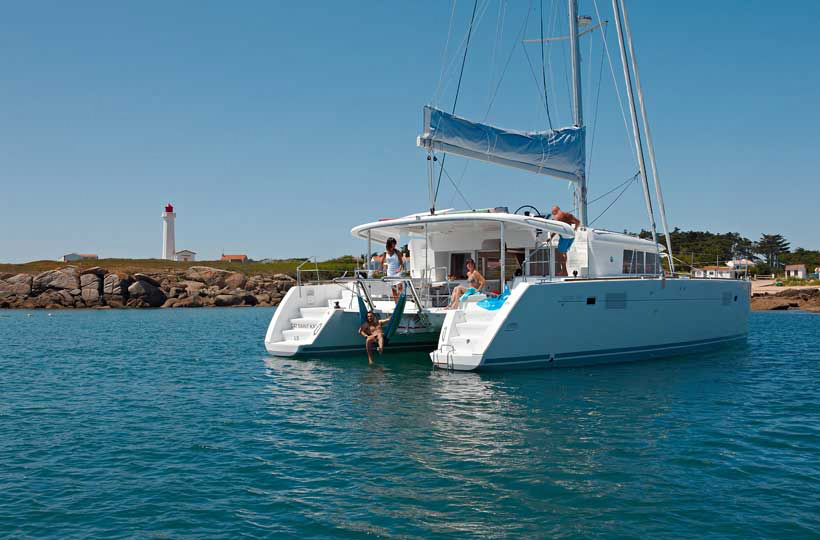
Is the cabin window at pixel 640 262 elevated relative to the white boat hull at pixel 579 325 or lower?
elevated

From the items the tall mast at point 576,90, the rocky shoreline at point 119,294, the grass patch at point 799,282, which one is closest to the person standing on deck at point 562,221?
the tall mast at point 576,90

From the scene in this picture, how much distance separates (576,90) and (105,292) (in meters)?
41.1

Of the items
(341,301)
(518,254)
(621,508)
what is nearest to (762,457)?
(621,508)

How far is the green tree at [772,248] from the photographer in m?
84.7

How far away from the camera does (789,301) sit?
149 feet

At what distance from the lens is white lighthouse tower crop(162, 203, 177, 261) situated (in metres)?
76.3

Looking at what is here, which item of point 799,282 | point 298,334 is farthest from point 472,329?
point 799,282

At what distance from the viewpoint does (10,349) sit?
18.6 meters

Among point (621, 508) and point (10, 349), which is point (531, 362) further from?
point (10, 349)

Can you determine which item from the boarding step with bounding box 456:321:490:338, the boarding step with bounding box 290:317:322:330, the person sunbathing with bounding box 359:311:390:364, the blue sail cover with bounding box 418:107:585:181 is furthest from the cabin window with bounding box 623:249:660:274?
the boarding step with bounding box 290:317:322:330

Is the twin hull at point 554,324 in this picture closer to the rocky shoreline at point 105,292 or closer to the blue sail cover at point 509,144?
the blue sail cover at point 509,144

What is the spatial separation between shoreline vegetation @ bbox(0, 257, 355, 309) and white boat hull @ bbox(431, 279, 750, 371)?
1127 inches

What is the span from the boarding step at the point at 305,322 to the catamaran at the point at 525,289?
31 millimetres

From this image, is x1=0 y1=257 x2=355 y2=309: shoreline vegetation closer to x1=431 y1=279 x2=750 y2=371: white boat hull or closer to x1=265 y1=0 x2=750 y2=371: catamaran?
x1=265 y1=0 x2=750 y2=371: catamaran
